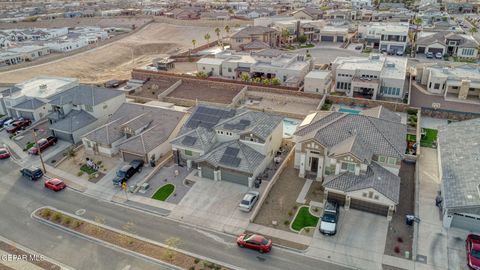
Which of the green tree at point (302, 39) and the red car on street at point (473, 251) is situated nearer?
the red car on street at point (473, 251)

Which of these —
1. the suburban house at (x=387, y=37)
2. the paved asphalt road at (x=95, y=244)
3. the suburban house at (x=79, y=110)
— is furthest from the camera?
the suburban house at (x=387, y=37)

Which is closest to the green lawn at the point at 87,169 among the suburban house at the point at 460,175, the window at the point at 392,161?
the window at the point at 392,161

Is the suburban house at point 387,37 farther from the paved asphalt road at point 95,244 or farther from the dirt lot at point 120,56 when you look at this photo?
the paved asphalt road at point 95,244

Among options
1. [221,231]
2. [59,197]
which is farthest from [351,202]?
[59,197]

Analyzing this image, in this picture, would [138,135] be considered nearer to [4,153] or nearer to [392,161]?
[4,153]

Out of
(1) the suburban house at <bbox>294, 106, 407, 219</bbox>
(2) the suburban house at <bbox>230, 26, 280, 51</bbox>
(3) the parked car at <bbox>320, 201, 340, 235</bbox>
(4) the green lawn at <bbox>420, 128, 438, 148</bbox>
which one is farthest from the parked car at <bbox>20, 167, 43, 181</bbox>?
(2) the suburban house at <bbox>230, 26, 280, 51</bbox>
